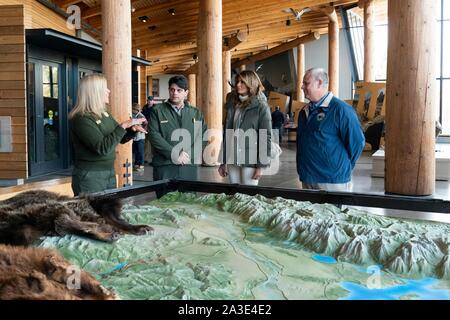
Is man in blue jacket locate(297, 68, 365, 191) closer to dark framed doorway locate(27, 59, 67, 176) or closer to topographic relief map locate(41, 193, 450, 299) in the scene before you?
topographic relief map locate(41, 193, 450, 299)

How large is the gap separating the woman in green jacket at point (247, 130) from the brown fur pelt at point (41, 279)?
281cm

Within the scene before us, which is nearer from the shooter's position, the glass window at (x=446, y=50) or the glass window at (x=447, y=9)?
the glass window at (x=447, y=9)

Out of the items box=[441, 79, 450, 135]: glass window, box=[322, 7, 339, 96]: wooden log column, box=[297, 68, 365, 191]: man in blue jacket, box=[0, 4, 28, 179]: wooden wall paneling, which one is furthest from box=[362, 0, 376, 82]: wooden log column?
box=[297, 68, 365, 191]: man in blue jacket

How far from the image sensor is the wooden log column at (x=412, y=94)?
5055 mm

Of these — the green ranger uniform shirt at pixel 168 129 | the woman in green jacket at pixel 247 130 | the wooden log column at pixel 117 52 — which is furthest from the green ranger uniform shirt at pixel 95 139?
the wooden log column at pixel 117 52

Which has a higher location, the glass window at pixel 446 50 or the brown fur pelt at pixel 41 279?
the glass window at pixel 446 50

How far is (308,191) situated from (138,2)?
10.5 meters

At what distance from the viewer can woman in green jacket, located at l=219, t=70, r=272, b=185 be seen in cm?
399

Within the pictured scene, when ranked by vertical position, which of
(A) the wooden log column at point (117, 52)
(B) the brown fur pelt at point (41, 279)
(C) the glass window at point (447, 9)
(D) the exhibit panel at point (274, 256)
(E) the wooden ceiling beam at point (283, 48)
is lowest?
(D) the exhibit panel at point (274, 256)

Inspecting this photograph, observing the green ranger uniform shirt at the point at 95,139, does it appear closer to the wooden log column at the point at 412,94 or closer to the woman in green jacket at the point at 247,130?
the woman in green jacket at the point at 247,130

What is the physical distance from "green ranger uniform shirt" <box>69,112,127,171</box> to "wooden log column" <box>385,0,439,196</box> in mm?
3318

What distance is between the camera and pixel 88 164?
3.27 m

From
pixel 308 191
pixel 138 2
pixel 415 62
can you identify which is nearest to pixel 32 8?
pixel 138 2

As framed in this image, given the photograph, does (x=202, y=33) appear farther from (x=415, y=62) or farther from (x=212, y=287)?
(x=212, y=287)
